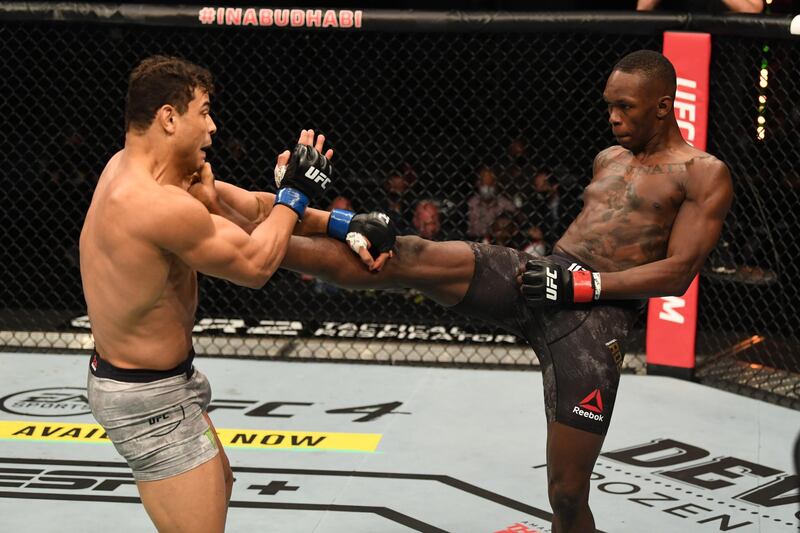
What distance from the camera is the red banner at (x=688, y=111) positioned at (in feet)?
17.0

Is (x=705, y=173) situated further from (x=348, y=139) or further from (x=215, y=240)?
(x=348, y=139)

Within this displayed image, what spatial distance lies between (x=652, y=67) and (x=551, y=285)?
0.68 m

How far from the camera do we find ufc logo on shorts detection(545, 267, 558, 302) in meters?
2.98

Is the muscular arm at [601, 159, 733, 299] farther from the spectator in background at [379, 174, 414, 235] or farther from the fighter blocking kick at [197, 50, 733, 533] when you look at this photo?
the spectator in background at [379, 174, 414, 235]

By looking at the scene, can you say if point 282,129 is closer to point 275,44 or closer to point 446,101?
point 275,44

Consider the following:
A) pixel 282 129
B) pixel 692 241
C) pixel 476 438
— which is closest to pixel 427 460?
pixel 476 438

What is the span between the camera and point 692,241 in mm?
3043

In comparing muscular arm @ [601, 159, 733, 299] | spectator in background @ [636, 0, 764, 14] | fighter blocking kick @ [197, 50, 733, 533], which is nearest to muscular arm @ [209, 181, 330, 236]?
fighter blocking kick @ [197, 50, 733, 533]

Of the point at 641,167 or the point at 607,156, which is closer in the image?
the point at 641,167

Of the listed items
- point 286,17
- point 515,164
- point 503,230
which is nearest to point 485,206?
point 503,230

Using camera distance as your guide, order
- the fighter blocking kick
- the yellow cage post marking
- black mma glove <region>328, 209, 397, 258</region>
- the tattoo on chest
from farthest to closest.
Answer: the yellow cage post marking
the tattoo on chest
the fighter blocking kick
black mma glove <region>328, 209, 397, 258</region>

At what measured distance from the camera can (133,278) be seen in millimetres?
2559

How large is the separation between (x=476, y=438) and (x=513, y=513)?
2.55 ft

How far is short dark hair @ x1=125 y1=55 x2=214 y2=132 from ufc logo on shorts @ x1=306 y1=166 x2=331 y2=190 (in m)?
0.37
